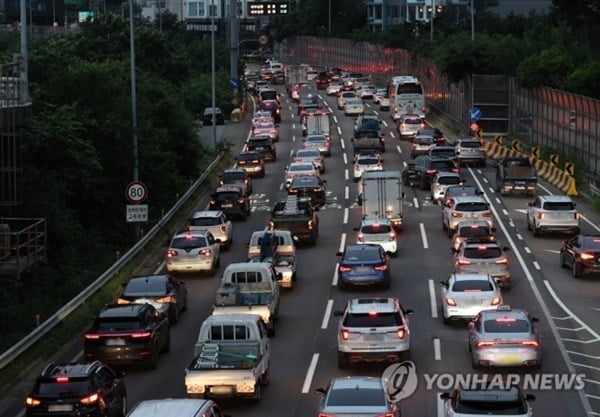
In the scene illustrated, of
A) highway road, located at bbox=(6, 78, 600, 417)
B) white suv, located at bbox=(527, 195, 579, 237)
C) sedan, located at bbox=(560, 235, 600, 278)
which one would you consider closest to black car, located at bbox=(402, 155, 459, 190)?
highway road, located at bbox=(6, 78, 600, 417)

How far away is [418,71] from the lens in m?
129

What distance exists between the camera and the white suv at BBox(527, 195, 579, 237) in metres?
49.8

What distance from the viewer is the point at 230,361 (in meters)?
26.7

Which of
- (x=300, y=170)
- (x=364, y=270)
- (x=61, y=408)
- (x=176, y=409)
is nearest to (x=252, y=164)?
(x=300, y=170)

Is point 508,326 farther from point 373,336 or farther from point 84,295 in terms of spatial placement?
point 84,295

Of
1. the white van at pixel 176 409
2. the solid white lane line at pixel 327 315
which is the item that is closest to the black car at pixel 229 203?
the solid white lane line at pixel 327 315

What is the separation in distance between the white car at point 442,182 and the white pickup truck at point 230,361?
31499 mm

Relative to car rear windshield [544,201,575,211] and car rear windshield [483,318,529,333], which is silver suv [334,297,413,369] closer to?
car rear windshield [483,318,529,333]

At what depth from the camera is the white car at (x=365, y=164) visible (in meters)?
68.6

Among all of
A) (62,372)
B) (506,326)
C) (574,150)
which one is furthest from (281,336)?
(574,150)

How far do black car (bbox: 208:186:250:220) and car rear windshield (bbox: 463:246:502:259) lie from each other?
18030mm

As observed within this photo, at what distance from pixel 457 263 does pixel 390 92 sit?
6703 centimetres
